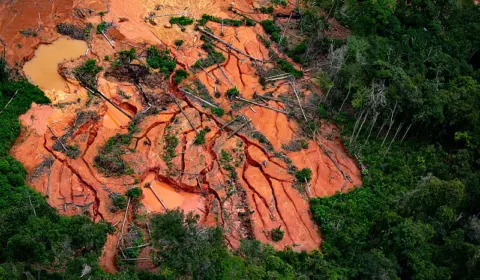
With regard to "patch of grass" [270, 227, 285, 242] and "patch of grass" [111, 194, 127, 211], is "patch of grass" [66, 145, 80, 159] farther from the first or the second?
"patch of grass" [270, 227, 285, 242]

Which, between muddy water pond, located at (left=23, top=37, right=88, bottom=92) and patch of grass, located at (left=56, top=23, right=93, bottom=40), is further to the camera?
patch of grass, located at (left=56, top=23, right=93, bottom=40)

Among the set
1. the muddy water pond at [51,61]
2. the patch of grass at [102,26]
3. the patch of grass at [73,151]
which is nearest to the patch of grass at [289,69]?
the patch of grass at [102,26]

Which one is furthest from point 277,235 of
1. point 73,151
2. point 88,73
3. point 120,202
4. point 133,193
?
point 88,73

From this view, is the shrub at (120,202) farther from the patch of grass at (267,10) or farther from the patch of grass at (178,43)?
the patch of grass at (267,10)

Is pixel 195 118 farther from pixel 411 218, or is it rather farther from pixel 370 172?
pixel 411 218

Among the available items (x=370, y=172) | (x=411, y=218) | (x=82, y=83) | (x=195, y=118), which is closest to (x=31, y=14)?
(x=82, y=83)

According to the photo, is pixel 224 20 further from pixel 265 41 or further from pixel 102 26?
pixel 102 26

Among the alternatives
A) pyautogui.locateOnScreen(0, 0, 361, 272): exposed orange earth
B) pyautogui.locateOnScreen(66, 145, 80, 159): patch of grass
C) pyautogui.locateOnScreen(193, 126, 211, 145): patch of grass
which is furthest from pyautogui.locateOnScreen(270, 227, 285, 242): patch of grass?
pyautogui.locateOnScreen(66, 145, 80, 159): patch of grass
